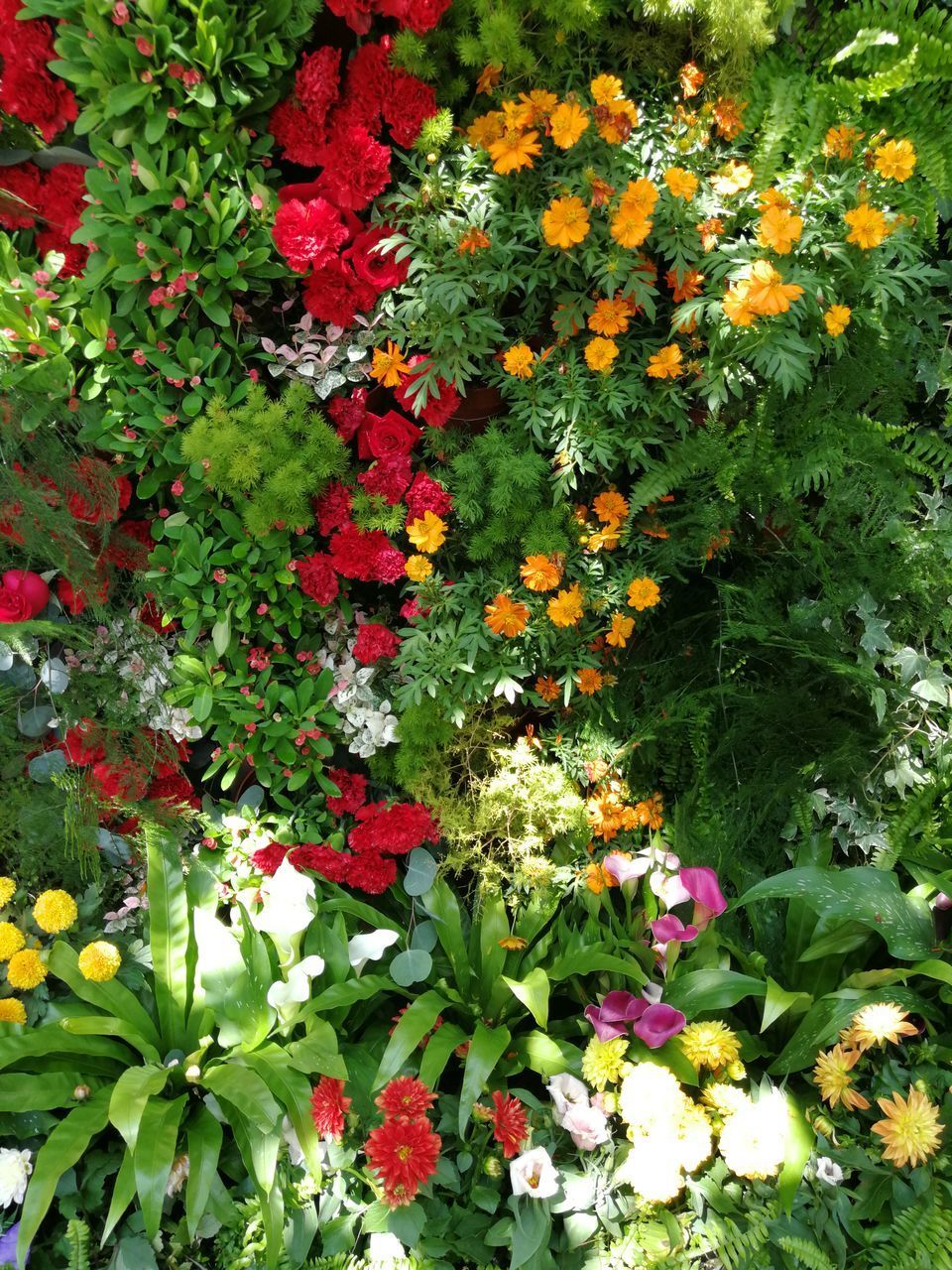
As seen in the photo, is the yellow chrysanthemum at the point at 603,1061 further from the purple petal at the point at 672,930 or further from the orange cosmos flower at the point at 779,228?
the orange cosmos flower at the point at 779,228

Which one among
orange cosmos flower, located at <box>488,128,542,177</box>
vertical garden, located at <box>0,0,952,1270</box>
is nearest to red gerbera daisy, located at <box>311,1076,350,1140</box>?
vertical garden, located at <box>0,0,952,1270</box>

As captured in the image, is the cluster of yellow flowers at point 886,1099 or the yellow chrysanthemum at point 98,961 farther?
the yellow chrysanthemum at point 98,961

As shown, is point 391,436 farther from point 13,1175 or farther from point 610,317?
point 13,1175

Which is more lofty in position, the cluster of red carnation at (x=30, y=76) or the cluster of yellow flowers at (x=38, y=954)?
the cluster of red carnation at (x=30, y=76)

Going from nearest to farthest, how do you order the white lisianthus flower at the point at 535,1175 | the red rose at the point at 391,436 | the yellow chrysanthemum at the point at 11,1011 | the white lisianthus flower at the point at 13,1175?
the white lisianthus flower at the point at 535,1175
the white lisianthus flower at the point at 13,1175
the yellow chrysanthemum at the point at 11,1011
the red rose at the point at 391,436

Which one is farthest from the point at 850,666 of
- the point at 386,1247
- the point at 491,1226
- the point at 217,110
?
the point at 217,110

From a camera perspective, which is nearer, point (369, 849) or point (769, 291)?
point (769, 291)

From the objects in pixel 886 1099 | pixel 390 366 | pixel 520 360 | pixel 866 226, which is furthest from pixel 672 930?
pixel 866 226

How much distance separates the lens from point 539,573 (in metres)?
1.77

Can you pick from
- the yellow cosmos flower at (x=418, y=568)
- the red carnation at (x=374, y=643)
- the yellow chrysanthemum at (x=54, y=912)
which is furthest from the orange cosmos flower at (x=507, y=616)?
the yellow chrysanthemum at (x=54, y=912)

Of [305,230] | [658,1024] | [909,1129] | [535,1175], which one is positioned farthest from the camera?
[305,230]

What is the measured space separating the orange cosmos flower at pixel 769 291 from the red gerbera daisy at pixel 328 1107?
5.36 feet

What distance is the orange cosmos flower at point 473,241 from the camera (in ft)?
5.45

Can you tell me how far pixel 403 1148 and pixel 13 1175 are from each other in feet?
2.55
